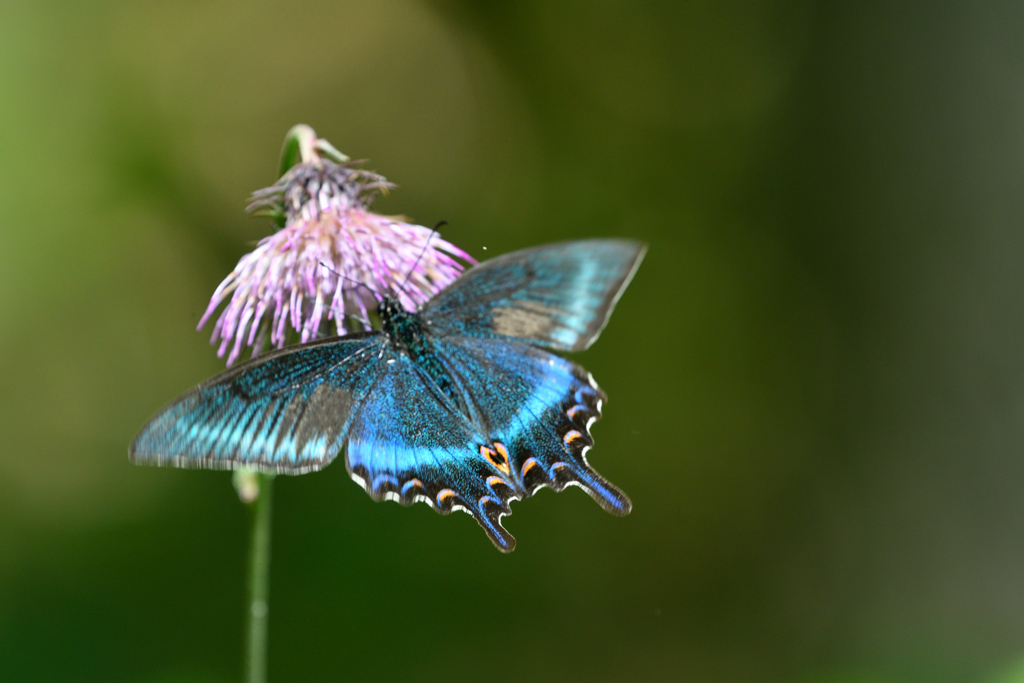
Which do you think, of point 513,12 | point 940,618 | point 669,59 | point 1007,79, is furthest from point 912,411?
point 513,12

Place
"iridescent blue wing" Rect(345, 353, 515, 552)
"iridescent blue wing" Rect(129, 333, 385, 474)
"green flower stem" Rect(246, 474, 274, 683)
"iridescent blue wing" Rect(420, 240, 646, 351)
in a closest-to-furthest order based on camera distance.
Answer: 1. "iridescent blue wing" Rect(129, 333, 385, 474)
2. "iridescent blue wing" Rect(420, 240, 646, 351)
3. "iridescent blue wing" Rect(345, 353, 515, 552)
4. "green flower stem" Rect(246, 474, 274, 683)

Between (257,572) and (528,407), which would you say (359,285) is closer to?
(528,407)

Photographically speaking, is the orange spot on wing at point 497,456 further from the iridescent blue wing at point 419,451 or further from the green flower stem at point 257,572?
the green flower stem at point 257,572

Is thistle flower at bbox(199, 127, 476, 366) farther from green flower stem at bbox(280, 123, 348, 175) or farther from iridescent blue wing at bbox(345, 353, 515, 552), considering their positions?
iridescent blue wing at bbox(345, 353, 515, 552)

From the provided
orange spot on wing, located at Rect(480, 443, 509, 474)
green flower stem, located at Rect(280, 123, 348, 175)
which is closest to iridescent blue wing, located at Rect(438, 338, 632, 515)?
Result: orange spot on wing, located at Rect(480, 443, 509, 474)

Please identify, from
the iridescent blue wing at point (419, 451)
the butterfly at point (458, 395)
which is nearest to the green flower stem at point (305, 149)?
the butterfly at point (458, 395)

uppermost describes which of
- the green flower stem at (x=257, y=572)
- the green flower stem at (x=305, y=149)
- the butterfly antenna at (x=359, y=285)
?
the green flower stem at (x=305, y=149)

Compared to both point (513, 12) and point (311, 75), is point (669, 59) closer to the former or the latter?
point (513, 12)
